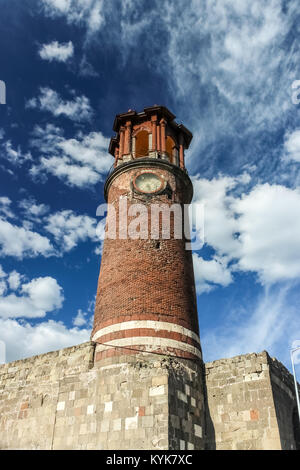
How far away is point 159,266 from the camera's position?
56.2ft

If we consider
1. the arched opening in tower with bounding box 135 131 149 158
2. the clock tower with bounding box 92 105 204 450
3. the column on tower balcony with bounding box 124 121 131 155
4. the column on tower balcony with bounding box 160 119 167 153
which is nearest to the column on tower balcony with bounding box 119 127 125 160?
the clock tower with bounding box 92 105 204 450

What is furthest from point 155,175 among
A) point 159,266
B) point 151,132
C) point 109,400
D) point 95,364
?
point 109,400

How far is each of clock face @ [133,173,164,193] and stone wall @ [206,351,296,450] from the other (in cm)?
830

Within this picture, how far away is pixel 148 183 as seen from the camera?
19656 millimetres

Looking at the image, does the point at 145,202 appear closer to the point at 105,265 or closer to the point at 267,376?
the point at 105,265

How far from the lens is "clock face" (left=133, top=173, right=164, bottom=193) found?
1942 cm

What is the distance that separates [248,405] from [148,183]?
1055cm

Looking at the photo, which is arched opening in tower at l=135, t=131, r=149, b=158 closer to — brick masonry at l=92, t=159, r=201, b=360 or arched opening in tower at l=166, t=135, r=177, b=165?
arched opening in tower at l=166, t=135, r=177, b=165

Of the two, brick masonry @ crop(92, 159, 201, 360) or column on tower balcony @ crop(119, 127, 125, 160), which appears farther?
column on tower balcony @ crop(119, 127, 125, 160)

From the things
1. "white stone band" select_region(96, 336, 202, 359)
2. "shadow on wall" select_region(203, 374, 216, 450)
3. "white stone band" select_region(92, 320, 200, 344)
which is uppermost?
"white stone band" select_region(92, 320, 200, 344)

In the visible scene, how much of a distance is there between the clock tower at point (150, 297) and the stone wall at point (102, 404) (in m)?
0.04

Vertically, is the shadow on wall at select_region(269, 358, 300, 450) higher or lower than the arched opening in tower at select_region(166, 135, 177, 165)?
lower
